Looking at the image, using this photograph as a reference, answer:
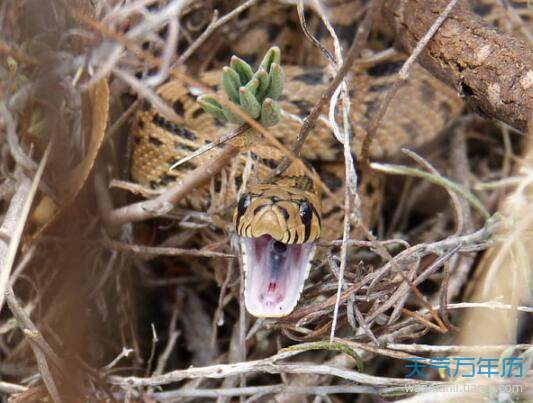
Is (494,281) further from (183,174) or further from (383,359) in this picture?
(183,174)

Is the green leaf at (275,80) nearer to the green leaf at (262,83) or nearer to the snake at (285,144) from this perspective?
the green leaf at (262,83)

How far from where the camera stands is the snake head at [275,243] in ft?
8.50

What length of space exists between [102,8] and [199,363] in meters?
1.52

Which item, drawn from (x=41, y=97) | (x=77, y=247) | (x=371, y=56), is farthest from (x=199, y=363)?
(x=371, y=56)

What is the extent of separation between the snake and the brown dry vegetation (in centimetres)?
10

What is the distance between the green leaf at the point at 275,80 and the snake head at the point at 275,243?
20.3 inches

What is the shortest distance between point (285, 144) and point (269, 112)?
1.12 m

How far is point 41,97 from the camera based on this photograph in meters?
2.53

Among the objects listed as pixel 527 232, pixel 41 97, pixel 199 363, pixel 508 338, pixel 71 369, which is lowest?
pixel 199 363

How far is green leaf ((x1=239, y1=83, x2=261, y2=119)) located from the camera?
221cm

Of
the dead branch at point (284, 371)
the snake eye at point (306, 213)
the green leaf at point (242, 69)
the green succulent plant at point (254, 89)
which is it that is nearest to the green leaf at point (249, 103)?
the green succulent plant at point (254, 89)

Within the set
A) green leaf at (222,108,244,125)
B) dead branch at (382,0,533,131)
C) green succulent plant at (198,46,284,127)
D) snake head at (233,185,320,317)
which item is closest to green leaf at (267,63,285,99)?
green succulent plant at (198,46,284,127)

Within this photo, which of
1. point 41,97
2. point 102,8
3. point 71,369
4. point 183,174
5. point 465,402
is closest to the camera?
point 465,402

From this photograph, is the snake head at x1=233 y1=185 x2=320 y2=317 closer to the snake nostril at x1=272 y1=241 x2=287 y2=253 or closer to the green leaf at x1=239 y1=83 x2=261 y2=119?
the snake nostril at x1=272 y1=241 x2=287 y2=253
